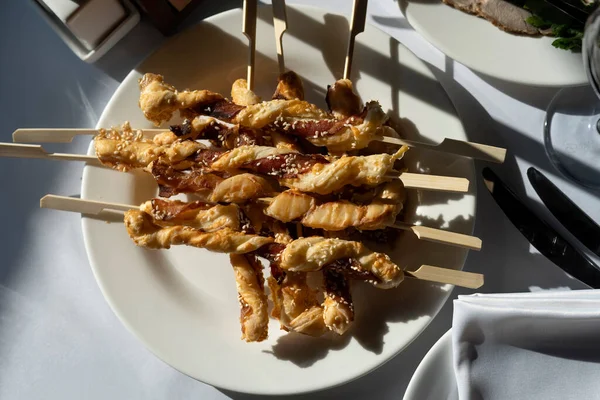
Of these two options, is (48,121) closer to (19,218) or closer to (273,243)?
(19,218)

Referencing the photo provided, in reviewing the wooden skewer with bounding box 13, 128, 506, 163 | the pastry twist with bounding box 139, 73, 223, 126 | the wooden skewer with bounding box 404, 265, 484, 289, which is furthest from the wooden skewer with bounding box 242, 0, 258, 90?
the wooden skewer with bounding box 404, 265, 484, 289

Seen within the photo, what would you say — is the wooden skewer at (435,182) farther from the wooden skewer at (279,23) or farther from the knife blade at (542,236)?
the wooden skewer at (279,23)

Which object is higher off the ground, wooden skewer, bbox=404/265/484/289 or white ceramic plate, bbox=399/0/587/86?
white ceramic plate, bbox=399/0/587/86

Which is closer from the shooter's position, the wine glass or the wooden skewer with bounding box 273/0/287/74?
the wooden skewer with bounding box 273/0/287/74

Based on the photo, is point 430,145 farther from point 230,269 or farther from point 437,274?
point 230,269

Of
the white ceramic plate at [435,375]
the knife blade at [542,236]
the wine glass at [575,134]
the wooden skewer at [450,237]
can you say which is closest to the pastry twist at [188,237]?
the wooden skewer at [450,237]

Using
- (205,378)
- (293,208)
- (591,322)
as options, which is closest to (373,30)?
(293,208)

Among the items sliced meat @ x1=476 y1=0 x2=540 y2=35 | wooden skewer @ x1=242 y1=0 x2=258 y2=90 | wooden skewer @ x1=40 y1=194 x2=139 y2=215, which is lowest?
wooden skewer @ x1=40 y1=194 x2=139 y2=215

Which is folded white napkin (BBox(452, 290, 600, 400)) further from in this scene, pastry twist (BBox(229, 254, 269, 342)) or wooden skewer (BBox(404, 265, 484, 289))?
pastry twist (BBox(229, 254, 269, 342))
